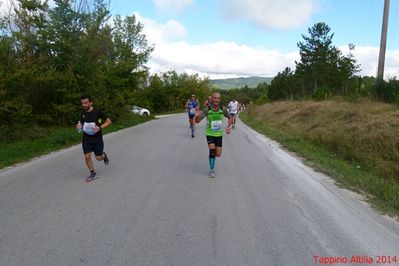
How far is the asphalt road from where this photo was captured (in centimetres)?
359

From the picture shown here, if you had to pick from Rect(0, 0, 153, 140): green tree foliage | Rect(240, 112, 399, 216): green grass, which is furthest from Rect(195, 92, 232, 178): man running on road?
Rect(0, 0, 153, 140): green tree foliage

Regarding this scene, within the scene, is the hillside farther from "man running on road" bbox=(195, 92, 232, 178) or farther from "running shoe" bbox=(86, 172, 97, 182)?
"running shoe" bbox=(86, 172, 97, 182)

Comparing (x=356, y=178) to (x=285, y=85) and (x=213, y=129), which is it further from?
(x=285, y=85)

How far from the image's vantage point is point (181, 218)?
459cm

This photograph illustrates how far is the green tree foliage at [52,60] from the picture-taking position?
1282 centimetres

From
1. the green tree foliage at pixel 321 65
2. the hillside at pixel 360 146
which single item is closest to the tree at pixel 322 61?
the green tree foliage at pixel 321 65

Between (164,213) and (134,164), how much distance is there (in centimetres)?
371

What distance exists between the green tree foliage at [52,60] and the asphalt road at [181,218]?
6.38 meters

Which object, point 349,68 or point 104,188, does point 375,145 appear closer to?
point 104,188

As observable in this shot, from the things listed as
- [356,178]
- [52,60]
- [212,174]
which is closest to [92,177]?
[212,174]

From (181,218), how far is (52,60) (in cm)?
1447

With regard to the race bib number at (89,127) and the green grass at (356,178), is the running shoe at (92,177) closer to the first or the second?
the race bib number at (89,127)

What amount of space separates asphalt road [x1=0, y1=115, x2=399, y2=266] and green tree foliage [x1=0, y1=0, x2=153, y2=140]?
6.38m

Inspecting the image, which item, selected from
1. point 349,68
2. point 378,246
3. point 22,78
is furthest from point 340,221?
point 349,68
